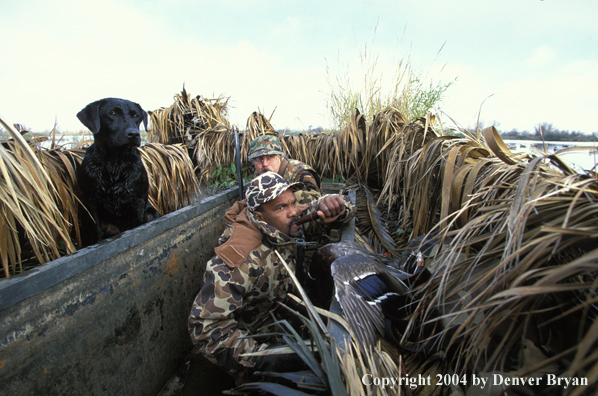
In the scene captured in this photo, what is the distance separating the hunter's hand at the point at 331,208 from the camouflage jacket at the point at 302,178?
919 mm

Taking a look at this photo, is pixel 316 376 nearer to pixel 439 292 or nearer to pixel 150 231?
pixel 439 292

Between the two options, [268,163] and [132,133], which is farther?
[268,163]

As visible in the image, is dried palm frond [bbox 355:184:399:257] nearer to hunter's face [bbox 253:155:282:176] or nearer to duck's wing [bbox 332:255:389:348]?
hunter's face [bbox 253:155:282:176]

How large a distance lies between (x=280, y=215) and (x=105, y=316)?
4.26 feet

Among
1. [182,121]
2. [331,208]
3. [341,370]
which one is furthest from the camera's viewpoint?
[182,121]

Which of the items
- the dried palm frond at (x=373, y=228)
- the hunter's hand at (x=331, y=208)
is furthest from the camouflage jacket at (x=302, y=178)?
the hunter's hand at (x=331, y=208)

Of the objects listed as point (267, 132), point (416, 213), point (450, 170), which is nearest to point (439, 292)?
point (450, 170)

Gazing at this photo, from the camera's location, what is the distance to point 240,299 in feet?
5.82

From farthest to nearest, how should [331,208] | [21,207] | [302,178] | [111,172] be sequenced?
1. [302,178]
2. [331,208]
3. [111,172]
4. [21,207]

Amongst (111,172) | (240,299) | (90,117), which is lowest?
(240,299)

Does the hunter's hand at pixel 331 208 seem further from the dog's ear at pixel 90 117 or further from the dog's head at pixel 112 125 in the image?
the dog's ear at pixel 90 117

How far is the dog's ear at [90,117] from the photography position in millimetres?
1934

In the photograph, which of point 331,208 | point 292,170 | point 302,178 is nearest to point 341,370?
point 331,208

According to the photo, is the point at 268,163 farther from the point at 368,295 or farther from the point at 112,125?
the point at 368,295
